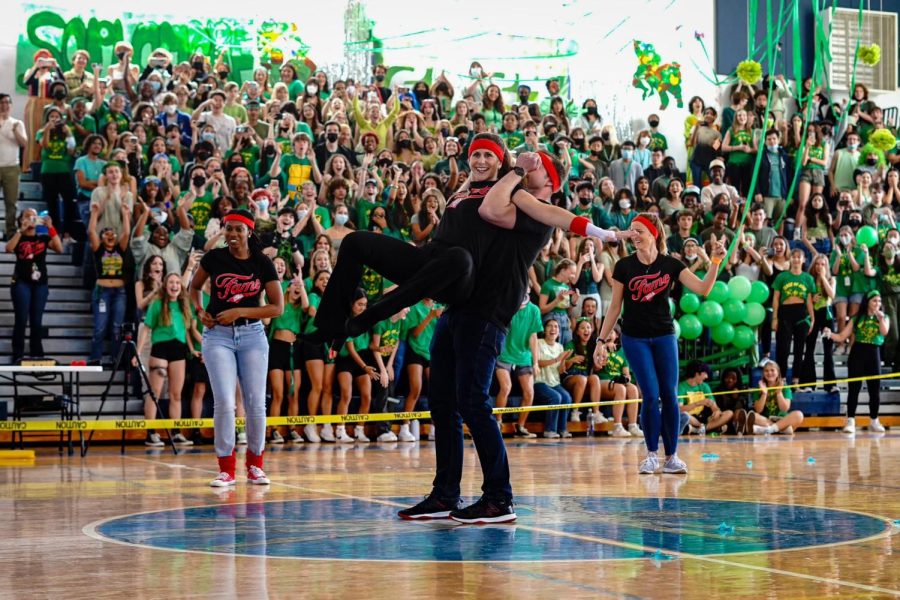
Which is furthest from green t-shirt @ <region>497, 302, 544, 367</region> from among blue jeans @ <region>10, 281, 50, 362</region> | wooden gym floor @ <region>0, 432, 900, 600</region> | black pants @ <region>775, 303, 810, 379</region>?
blue jeans @ <region>10, 281, 50, 362</region>

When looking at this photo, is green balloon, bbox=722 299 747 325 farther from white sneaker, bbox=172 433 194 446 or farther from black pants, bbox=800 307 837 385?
white sneaker, bbox=172 433 194 446

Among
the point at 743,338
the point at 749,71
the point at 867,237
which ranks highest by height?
the point at 749,71

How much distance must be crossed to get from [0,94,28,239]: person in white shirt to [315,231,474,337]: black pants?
11.0 metres

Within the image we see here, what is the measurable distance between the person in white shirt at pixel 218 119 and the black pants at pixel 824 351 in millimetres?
8492

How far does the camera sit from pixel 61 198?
15.9m

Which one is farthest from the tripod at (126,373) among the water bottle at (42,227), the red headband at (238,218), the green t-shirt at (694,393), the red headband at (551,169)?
the red headband at (551,169)

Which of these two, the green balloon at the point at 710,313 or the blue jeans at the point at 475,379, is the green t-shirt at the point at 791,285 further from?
the blue jeans at the point at 475,379

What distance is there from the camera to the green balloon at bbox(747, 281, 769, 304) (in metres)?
16.8

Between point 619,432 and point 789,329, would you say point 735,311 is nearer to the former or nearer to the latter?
point 789,329

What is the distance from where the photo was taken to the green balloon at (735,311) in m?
16.6

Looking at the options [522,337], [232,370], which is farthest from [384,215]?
[232,370]

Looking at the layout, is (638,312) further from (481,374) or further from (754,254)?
(754,254)

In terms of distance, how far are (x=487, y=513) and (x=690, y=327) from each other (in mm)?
10880

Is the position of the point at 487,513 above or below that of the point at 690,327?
below
